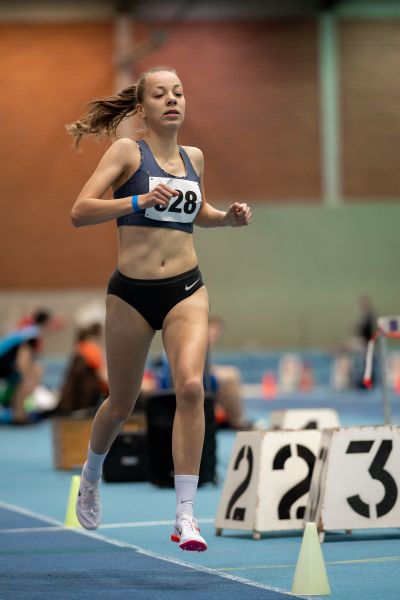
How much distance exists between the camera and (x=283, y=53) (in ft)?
80.4

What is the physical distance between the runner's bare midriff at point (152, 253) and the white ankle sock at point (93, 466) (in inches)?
34.8

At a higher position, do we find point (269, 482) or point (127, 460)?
point (269, 482)

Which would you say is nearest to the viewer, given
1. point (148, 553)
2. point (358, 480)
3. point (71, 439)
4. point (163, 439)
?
point (148, 553)

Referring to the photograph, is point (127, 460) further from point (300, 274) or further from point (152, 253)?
point (300, 274)

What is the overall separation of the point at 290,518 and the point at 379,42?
20.3 m

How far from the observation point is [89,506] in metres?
5.25

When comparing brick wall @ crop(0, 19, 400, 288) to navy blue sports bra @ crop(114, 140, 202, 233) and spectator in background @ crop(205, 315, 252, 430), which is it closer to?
spectator in background @ crop(205, 315, 252, 430)

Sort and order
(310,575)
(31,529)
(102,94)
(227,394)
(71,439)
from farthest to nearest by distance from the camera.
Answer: (102,94) → (227,394) → (71,439) → (31,529) → (310,575)

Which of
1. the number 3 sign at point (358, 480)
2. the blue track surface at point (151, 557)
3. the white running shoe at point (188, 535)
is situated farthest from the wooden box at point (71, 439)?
the white running shoe at point (188, 535)

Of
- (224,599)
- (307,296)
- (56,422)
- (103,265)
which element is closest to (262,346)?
(307,296)

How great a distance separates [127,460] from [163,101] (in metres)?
4.50

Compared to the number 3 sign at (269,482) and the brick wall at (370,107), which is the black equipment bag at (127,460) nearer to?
the number 3 sign at (269,482)

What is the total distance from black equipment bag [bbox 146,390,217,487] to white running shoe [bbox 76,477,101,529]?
9.42 ft

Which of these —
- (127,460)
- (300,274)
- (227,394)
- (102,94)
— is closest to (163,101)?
(127,460)
